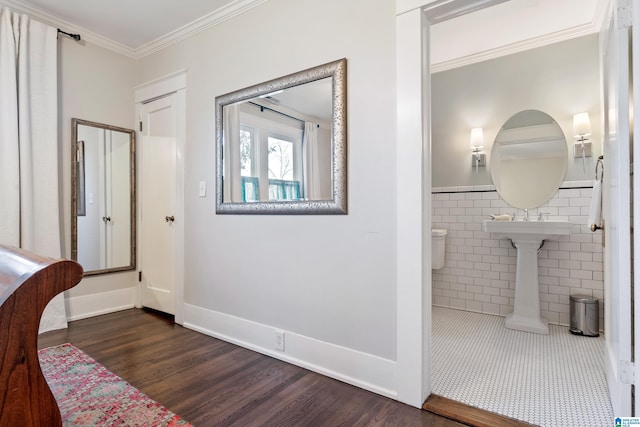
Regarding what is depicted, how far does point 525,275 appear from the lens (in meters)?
2.81

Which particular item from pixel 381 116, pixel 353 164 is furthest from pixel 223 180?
pixel 381 116

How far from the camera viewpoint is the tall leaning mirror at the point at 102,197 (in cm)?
299

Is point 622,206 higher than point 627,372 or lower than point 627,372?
higher

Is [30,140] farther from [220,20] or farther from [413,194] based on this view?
[413,194]

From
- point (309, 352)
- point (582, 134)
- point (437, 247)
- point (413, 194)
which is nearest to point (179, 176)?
point (309, 352)

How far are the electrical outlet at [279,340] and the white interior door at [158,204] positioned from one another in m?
1.30

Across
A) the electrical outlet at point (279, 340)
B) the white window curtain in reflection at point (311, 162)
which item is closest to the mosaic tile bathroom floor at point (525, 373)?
the electrical outlet at point (279, 340)

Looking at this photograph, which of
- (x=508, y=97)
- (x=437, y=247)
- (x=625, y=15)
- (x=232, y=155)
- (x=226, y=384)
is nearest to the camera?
(x=625, y=15)

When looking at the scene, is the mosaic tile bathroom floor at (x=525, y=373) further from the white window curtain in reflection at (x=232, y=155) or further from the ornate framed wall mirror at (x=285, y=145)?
the white window curtain in reflection at (x=232, y=155)

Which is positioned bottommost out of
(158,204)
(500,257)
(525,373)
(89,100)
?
(525,373)

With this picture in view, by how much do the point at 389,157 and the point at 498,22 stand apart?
6.57 ft

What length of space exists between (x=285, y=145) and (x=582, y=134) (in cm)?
253

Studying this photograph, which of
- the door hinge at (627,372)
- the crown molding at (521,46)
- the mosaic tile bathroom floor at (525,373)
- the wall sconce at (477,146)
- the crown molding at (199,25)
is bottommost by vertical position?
the mosaic tile bathroom floor at (525,373)

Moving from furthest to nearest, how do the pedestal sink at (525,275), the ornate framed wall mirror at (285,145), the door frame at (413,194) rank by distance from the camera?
1. the pedestal sink at (525,275)
2. the ornate framed wall mirror at (285,145)
3. the door frame at (413,194)
